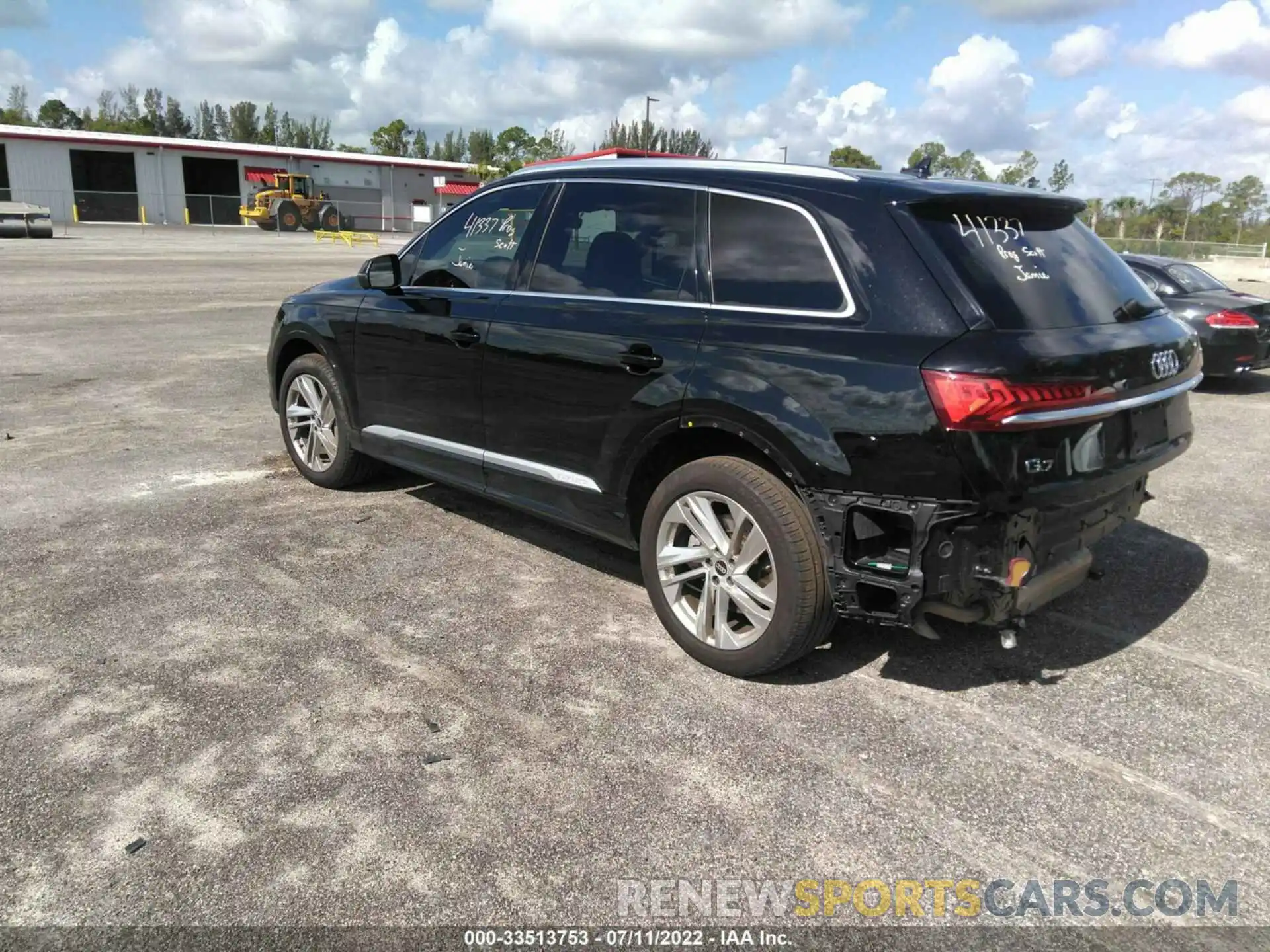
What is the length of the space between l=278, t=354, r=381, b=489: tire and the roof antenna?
3.27 m

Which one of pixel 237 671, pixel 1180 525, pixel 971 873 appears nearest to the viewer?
pixel 971 873

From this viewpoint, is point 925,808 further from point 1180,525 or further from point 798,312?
point 1180,525

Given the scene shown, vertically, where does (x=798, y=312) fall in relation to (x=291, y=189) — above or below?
below

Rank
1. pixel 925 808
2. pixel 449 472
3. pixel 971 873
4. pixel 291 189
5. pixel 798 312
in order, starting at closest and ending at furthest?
pixel 971 873 → pixel 925 808 → pixel 798 312 → pixel 449 472 → pixel 291 189

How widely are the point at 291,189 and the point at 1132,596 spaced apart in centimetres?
5192

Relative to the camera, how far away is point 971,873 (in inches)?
102

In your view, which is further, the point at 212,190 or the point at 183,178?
the point at 212,190

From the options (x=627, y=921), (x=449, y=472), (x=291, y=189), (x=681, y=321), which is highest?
(x=291, y=189)

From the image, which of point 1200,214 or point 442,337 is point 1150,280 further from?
point 1200,214

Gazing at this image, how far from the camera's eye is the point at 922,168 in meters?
4.08

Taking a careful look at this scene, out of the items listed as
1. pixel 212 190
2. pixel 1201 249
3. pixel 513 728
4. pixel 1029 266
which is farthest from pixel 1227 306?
pixel 212 190

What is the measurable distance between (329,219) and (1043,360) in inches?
1993

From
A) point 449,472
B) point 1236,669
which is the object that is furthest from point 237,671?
point 1236,669

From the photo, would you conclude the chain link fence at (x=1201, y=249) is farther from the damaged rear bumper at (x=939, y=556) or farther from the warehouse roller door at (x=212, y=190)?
the warehouse roller door at (x=212, y=190)
